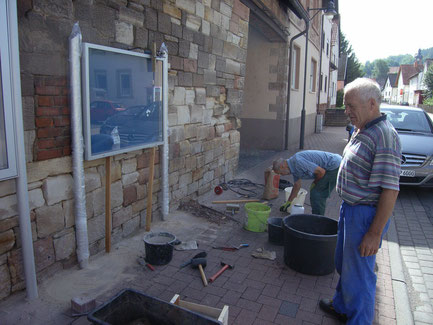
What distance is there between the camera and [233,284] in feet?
11.9

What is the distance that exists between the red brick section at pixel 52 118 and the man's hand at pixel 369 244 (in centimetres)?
271

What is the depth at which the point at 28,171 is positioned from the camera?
3.06 meters

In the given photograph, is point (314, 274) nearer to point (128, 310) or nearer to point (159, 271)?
point (159, 271)

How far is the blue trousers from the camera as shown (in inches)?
106

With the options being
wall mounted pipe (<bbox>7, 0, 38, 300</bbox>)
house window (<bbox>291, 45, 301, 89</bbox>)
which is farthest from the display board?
house window (<bbox>291, 45, 301, 89</bbox>)

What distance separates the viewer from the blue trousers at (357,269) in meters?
2.70

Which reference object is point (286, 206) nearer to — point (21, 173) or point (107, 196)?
point (107, 196)

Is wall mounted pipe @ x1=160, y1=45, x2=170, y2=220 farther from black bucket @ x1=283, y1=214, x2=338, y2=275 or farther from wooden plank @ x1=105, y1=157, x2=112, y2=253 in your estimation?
black bucket @ x1=283, y1=214, x2=338, y2=275

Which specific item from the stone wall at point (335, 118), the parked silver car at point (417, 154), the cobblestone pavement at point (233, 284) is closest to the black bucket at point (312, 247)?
the cobblestone pavement at point (233, 284)

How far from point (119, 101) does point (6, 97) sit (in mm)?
1349

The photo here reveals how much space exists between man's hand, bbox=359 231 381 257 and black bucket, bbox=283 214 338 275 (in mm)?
989

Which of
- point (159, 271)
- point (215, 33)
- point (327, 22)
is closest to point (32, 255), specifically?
point (159, 271)

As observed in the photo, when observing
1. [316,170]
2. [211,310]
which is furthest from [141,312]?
[316,170]

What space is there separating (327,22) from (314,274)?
75.2 feet
